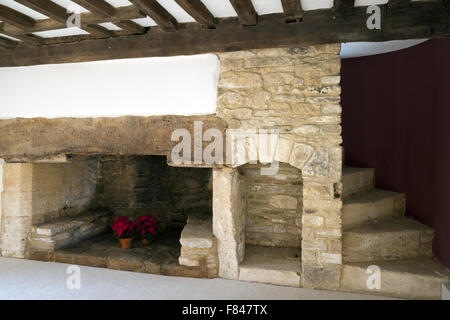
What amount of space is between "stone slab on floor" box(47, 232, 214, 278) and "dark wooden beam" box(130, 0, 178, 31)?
7.89 feet

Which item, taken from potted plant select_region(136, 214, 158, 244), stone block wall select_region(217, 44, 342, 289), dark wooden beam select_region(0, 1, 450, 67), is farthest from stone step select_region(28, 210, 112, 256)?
stone block wall select_region(217, 44, 342, 289)

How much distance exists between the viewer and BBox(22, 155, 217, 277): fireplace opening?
10.9 feet

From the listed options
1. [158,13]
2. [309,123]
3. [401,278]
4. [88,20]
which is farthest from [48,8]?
[401,278]

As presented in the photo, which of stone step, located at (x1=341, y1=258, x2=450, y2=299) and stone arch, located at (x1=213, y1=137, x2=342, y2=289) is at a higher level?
stone arch, located at (x1=213, y1=137, x2=342, y2=289)

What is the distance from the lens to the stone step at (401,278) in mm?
2672

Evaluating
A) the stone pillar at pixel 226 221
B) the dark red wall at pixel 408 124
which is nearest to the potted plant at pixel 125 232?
the stone pillar at pixel 226 221

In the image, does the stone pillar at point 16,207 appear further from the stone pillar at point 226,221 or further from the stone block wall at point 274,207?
the stone block wall at point 274,207

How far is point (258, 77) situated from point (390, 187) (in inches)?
90.3

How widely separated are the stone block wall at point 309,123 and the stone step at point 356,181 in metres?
0.67

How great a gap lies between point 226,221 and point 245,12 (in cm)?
194

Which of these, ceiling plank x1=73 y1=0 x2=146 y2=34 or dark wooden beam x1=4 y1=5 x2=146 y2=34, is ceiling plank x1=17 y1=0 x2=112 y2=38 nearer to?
dark wooden beam x1=4 y1=5 x2=146 y2=34

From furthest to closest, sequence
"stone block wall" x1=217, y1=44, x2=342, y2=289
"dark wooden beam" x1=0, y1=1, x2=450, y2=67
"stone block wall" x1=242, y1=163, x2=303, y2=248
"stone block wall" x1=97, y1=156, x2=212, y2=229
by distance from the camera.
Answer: "stone block wall" x1=97, y1=156, x2=212, y2=229 < "stone block wall" x1=242, y1=163, x2=303, y2=248 < "stone block wall" x1=217, y1=44, x2=342, y2=289 < "dark wooden beam" x1=0, y1=1, x2=450, y2=67

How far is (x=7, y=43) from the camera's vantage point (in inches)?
137

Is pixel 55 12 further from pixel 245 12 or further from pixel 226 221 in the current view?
pixel 226 221
